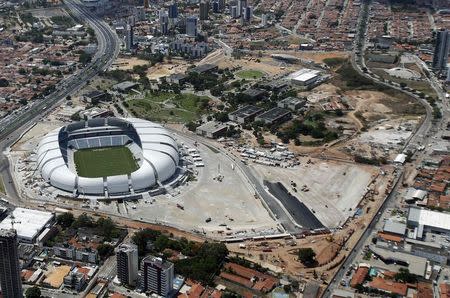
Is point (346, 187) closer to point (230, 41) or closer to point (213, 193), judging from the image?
point (213, 193)

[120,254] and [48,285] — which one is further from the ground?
[120,254]

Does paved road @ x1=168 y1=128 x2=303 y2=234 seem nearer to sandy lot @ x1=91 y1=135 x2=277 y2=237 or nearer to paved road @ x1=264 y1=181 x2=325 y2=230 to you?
paved road @ x1=264 y1=181 x2=325 y2=230

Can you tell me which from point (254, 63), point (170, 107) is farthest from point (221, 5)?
point (170, 107)

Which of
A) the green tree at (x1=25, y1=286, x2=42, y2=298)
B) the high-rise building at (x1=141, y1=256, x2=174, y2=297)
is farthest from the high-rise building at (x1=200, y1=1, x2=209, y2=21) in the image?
the green tree at (x1=25, y1=286, x2=42, y2=298)

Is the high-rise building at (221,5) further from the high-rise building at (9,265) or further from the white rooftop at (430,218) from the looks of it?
the high-rise building at (9,265)

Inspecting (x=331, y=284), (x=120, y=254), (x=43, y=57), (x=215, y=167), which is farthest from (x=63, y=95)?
(x=331, y=284)

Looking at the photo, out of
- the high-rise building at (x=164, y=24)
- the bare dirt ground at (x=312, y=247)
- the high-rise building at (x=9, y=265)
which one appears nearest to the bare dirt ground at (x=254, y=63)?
the high-rise building at (x=164, y=24)
